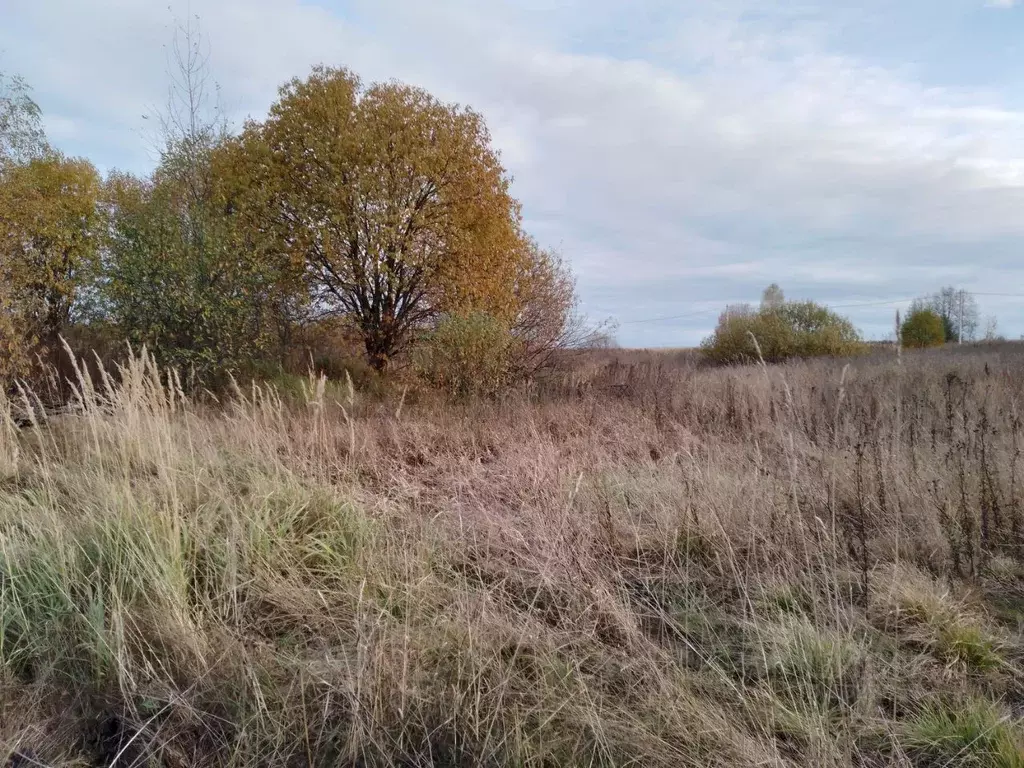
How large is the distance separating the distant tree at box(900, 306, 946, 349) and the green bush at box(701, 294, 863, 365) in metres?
12.1

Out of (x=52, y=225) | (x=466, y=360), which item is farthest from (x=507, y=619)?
(x=52, y=225)

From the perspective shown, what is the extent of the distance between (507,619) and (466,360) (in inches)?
306

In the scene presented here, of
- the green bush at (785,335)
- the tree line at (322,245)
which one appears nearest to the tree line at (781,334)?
the green bush at (785,335)

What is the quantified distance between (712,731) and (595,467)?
143 inches

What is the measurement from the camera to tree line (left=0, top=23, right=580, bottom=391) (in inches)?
438

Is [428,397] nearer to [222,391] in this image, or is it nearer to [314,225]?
[222,391]

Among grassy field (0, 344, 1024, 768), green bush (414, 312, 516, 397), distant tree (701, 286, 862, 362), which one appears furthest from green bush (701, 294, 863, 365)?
grassy field (0, 344, 1024, 768)

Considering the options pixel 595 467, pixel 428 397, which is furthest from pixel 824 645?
pixel 428 397

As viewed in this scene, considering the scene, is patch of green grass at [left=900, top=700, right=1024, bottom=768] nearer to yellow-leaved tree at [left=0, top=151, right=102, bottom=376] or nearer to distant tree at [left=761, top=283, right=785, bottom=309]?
yellow-leaved tree at [left=0, top=151, right=102, bottom=376]

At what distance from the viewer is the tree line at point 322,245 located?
11.1 m

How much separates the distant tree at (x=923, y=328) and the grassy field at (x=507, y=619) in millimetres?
39862

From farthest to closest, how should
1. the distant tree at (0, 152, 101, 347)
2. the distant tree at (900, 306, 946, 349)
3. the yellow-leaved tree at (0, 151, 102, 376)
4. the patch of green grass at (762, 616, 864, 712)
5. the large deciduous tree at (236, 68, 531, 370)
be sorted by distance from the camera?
the distant tree at (900, 306, 946, 349), the distant tree at (0, 152, 101, 347), the yellow-leaved tree at (0, 151, 102, 376), the large deciduous tree at (236, 68, 531, 370), the patch of green grass at (762, 616, 864, 712)

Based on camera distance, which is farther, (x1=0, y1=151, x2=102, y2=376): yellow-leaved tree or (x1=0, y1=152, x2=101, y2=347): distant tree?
(x1=0, y1=152, x2=101, y2=347): distant tree

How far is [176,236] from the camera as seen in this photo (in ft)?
36.8
